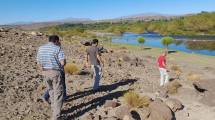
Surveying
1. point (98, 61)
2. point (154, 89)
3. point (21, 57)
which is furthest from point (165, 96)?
point (21, 57)

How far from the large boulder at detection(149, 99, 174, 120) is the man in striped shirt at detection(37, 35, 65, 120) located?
3.39 metres

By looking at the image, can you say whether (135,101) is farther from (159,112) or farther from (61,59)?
(61,59)

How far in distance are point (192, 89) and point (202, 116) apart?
4.21 meters

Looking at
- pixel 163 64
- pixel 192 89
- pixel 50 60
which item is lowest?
pixel 192 89

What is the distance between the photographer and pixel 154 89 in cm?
1761

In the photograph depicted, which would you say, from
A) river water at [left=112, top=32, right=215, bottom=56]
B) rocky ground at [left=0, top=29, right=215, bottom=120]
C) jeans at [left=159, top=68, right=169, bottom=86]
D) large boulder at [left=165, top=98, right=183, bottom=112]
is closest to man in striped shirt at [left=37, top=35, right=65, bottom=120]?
rocky ground at [left=0, top=29, right=215, bottom=120]

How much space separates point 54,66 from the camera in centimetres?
1062

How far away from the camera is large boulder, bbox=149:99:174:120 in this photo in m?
12.6

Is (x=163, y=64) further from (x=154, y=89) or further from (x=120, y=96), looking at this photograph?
(x=120, y=96)

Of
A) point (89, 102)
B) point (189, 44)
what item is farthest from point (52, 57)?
point (189, 44)

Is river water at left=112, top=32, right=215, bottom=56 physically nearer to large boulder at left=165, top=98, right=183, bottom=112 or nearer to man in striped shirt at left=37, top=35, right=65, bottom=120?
large boulder at left=165, top=98, right=183, bottom=112

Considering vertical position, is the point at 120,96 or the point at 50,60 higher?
the point at 50,60

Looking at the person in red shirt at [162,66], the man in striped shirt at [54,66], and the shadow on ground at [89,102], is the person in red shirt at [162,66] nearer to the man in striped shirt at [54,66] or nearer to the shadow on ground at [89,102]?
the shadow on ground at [89,102]

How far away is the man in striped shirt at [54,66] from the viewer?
1060 centimetres
